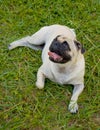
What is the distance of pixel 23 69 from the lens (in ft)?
17.3

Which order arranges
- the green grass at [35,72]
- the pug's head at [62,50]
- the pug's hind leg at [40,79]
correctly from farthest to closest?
the pug's hind leg at [40,79]
the green grass at [35,72]
the pug's head at [62,50]

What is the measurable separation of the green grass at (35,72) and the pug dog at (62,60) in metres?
0.12

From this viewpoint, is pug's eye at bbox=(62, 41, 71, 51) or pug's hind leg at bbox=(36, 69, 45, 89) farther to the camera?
pug's hind leg at bbox=(36, 69, 45, 89)

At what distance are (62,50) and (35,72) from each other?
0.83 meters

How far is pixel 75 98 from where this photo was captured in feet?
16.1

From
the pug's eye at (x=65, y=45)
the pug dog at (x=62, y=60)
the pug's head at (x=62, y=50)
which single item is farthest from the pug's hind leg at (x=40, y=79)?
the pug's eye at (x=65, y=45)

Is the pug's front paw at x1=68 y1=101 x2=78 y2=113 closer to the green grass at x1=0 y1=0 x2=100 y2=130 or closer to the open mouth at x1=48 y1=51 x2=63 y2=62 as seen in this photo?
the green grass at x1=0 y1=0 x2=100 y2=130

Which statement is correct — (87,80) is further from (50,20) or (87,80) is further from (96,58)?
(50,20)

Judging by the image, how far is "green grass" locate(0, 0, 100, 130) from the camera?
185 inches

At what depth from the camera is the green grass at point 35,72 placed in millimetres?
4711

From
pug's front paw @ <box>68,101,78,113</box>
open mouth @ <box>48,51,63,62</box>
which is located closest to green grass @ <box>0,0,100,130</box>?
pug's front paw @ <box>68,101,78,113</box>

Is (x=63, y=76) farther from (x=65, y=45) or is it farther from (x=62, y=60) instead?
(x=65, y=45)

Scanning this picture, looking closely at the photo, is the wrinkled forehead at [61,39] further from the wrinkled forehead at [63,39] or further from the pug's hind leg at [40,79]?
the pug's hind leg at [40,79]

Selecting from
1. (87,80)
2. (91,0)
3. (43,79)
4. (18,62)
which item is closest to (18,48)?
(18,62)
